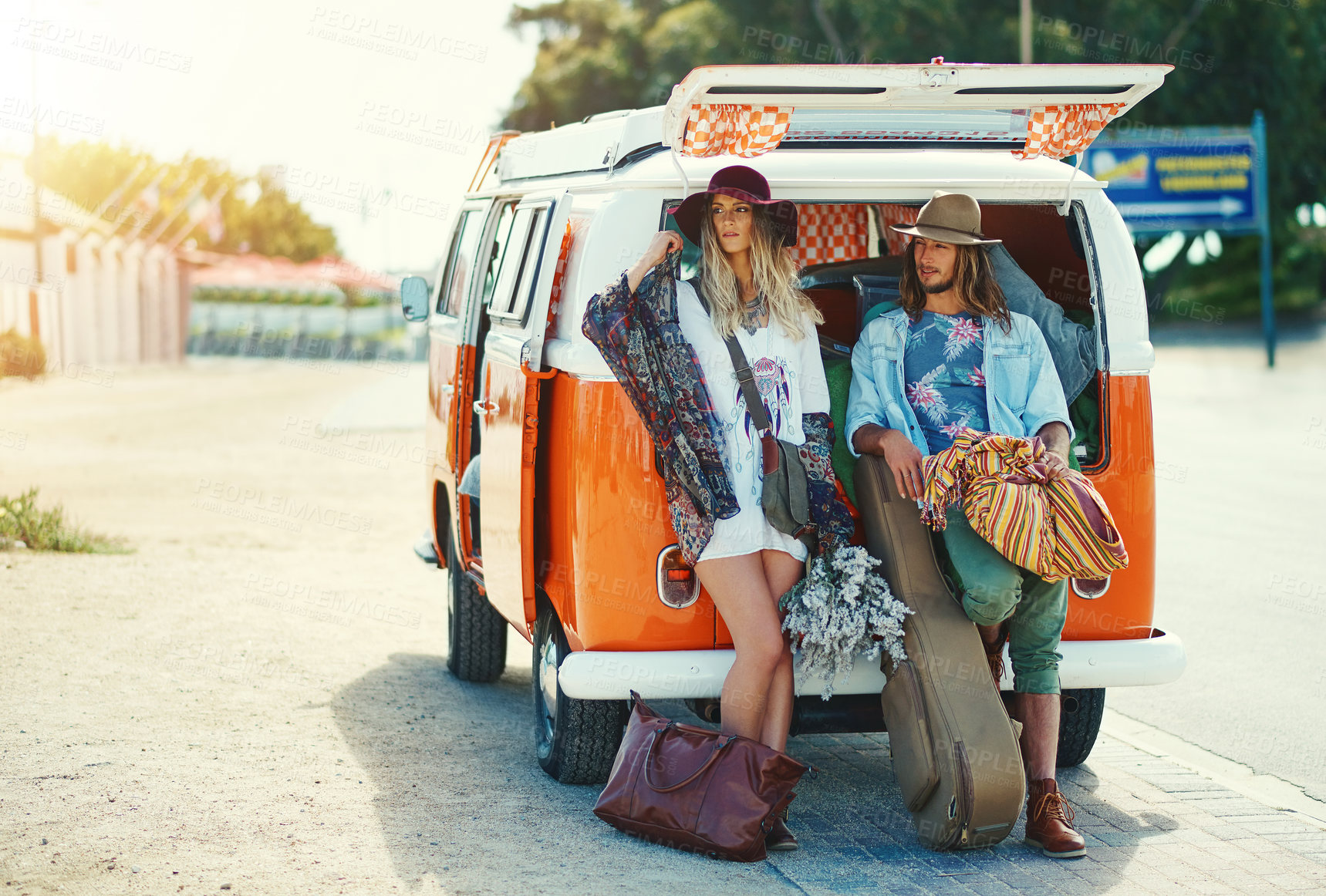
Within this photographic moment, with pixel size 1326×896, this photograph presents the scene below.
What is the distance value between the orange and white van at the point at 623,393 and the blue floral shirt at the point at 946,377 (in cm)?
44

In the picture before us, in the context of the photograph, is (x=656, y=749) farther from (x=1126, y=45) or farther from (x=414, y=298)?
(x=1126, y=45)

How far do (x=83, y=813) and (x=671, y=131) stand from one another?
2.86 m

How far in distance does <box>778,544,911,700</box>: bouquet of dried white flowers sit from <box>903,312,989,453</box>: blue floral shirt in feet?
1.70

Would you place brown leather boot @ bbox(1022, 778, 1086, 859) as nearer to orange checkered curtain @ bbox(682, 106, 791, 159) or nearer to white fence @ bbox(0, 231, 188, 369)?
orange checkered curtain @ bbox(682, 106, 791, 159)

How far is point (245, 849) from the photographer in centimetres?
440

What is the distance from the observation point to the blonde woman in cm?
441

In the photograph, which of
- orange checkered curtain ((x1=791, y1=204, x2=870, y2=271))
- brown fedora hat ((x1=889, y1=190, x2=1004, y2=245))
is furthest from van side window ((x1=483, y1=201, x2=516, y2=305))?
brown fedora hat ((x1=889, y1=190, x2=1004, y2=245))

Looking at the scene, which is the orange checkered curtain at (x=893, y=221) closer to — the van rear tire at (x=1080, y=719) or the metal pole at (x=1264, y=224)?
the van rear tire at (x=1080, y=719)

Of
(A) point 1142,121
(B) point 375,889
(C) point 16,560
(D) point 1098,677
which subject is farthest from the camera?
(A) point 1142,121

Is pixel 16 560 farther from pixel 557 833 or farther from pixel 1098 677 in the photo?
pixel 1098 677

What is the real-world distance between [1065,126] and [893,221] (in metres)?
1.82

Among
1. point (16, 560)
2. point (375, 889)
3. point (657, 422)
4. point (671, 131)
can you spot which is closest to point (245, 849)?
point (375, 889)

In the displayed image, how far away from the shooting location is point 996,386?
4699 millimetres

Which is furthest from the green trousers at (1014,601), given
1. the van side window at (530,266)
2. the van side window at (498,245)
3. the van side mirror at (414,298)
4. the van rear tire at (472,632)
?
the van side mirror at (414,298)
